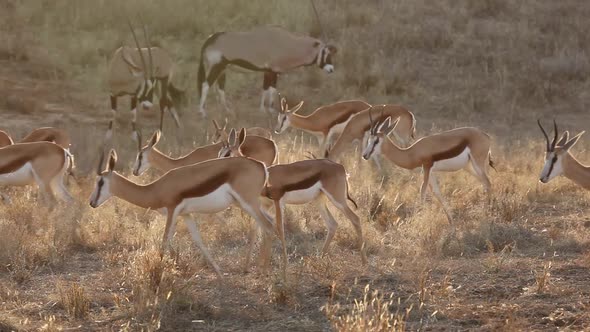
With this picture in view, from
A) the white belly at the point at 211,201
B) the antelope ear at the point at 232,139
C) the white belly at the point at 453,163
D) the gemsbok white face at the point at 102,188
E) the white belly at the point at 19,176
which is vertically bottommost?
the white belly at the point at 453,163

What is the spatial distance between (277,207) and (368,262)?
3.13 feet

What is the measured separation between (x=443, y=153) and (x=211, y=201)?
12.4 ft

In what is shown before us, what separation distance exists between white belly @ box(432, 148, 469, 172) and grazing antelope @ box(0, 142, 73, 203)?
4.04m

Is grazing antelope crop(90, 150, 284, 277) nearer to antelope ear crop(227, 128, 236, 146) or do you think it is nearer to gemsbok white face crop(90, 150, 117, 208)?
gemsbok white face crop(90, 150, 117, 208)

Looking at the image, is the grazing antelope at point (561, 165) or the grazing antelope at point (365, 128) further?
the grazing antelope at point (365, 128)

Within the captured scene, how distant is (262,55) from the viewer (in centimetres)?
1903

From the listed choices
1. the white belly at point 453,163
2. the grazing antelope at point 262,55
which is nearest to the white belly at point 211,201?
the white belly at point 453,163

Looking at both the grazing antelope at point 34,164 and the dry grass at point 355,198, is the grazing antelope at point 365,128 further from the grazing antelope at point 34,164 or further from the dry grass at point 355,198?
the grazing antelope at point 34,164

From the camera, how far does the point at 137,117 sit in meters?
16.9

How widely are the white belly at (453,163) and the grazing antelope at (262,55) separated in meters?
7.23

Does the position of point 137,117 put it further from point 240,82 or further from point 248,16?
point 248,16

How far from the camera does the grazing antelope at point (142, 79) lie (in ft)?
55.3

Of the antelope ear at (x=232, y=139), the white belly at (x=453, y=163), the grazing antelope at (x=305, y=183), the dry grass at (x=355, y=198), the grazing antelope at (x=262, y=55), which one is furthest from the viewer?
the grazing antelope at (x=262, y=55)

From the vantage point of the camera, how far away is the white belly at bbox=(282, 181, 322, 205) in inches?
345
